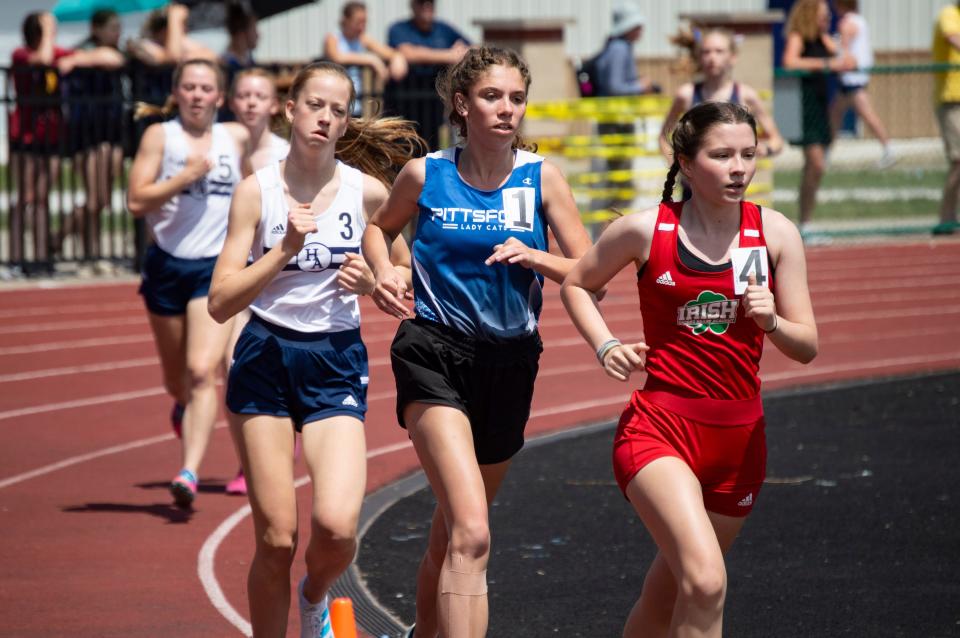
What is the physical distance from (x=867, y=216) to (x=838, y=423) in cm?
1205

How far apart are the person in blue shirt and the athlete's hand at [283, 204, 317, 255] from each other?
314mm

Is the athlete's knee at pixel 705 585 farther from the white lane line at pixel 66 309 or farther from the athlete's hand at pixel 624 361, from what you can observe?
the white lane line at pixel 66 309

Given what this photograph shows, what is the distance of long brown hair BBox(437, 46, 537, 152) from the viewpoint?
17.9 feet

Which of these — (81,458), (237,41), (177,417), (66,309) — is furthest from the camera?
(237,41)

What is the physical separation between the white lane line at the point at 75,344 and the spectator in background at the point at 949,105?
9953 mm

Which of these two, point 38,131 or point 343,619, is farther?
point 38,131

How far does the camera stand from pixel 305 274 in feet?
18.4

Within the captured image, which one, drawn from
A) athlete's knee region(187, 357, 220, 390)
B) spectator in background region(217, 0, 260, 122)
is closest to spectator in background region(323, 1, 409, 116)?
spectator in background region(217, 0, 260, 122)

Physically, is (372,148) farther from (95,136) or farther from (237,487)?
(95,136)

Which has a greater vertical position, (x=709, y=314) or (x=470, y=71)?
(x=470, y=71)

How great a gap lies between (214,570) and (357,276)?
2177 millimetres

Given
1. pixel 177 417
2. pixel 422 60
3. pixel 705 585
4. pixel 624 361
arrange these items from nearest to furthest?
pixel 705 585 → pixel 624 361 → pixel 177 417 → pixel 422 60

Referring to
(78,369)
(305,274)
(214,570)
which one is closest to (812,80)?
(78,369)

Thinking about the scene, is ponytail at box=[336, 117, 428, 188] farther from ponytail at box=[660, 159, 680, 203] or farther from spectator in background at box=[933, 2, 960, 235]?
spectator in background at box=[933, 2, 960, 235]
